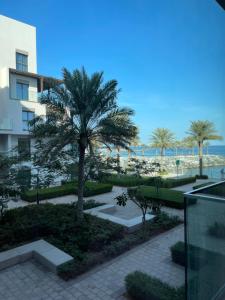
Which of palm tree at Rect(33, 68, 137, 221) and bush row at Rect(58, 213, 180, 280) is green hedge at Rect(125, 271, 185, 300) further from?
palm tree at Rect(33, 68, 137, 221)

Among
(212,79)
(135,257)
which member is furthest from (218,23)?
(135,257)

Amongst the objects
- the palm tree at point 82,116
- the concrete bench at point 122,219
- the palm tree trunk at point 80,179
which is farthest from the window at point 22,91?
the palm tree trunk at point 80,179

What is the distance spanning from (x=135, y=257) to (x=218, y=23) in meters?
6.42

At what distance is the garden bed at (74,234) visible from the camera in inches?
260

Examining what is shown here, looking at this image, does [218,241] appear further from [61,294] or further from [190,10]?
[190,10]

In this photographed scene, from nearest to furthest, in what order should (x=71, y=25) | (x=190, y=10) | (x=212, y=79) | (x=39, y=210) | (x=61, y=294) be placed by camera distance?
1. (x=61, y=294)
2. (x=190, y=10)
3. (x=212, y=79)
4. (x=71, y=25)
5. (x=39, y=210)

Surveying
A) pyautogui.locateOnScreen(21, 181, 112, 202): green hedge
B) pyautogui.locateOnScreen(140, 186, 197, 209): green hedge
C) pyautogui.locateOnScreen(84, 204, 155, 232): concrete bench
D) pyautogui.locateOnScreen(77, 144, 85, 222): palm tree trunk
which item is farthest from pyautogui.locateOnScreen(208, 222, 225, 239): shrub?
pyautogui.locateOnScreen(21, 181, 112, 202): green hedge

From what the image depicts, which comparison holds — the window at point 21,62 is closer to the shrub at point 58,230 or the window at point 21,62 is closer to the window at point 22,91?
the window at point 22,91

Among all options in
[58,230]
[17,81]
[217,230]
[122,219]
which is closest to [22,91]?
[17,81]

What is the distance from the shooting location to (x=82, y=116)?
871cm

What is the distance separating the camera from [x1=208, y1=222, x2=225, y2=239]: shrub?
329 cm

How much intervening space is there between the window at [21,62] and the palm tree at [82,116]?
1484 centimetres

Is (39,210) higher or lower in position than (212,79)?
lower

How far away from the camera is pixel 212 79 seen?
7.27 metres
